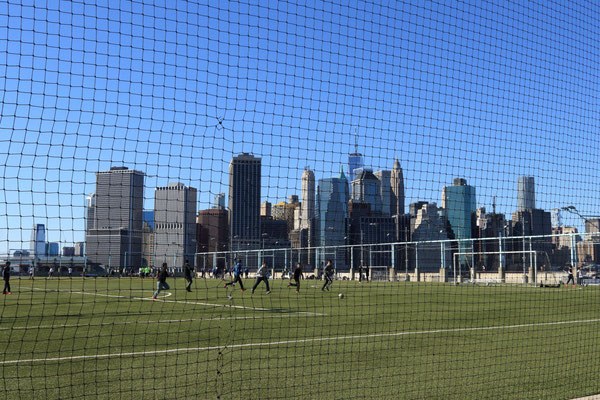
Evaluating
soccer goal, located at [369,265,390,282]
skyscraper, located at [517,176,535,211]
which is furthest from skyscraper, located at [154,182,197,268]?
soccer goal, located at [369,265,390,282]

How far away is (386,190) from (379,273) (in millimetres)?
46748

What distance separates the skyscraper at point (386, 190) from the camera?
896 centimetres

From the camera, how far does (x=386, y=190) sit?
31.2 feet

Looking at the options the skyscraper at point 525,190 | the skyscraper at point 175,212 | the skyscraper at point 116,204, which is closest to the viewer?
the skyscraper at point 116,204

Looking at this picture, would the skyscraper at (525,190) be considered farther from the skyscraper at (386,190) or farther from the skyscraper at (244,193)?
the skyscraper at (244,193)

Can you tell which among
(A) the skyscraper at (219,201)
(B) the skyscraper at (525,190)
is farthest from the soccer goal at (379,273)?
(A) the skyscraper at (219,201)

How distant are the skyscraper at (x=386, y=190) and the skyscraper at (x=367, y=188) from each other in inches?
3.8

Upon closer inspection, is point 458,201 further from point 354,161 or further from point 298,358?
point 298,358

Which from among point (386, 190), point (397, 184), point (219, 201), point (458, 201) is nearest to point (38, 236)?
point (219, 201)

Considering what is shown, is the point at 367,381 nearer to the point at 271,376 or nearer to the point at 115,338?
the point at 271,376

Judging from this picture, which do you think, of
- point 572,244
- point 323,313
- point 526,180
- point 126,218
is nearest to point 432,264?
point 572,244

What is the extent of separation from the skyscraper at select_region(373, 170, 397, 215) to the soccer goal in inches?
1735

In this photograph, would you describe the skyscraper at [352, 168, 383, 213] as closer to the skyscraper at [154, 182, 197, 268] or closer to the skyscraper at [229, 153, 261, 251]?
the skyscraper at [229, 153, 261, 251]

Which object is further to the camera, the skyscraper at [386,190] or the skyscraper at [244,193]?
the skyscraper at [386,190]
